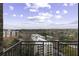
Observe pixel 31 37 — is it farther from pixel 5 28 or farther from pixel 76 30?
pixel 76 30

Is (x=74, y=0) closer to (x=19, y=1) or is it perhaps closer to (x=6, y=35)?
(x=19, y=1)

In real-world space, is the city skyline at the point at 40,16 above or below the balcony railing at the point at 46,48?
above

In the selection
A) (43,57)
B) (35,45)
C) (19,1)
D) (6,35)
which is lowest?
(43,57)

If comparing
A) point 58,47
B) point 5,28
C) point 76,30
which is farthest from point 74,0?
point 5,28

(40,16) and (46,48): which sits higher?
(40,16)

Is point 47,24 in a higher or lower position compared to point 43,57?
higher

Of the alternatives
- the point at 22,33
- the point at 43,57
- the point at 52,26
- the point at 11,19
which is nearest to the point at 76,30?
the point at 52,26

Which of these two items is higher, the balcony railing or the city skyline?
the city skyline
